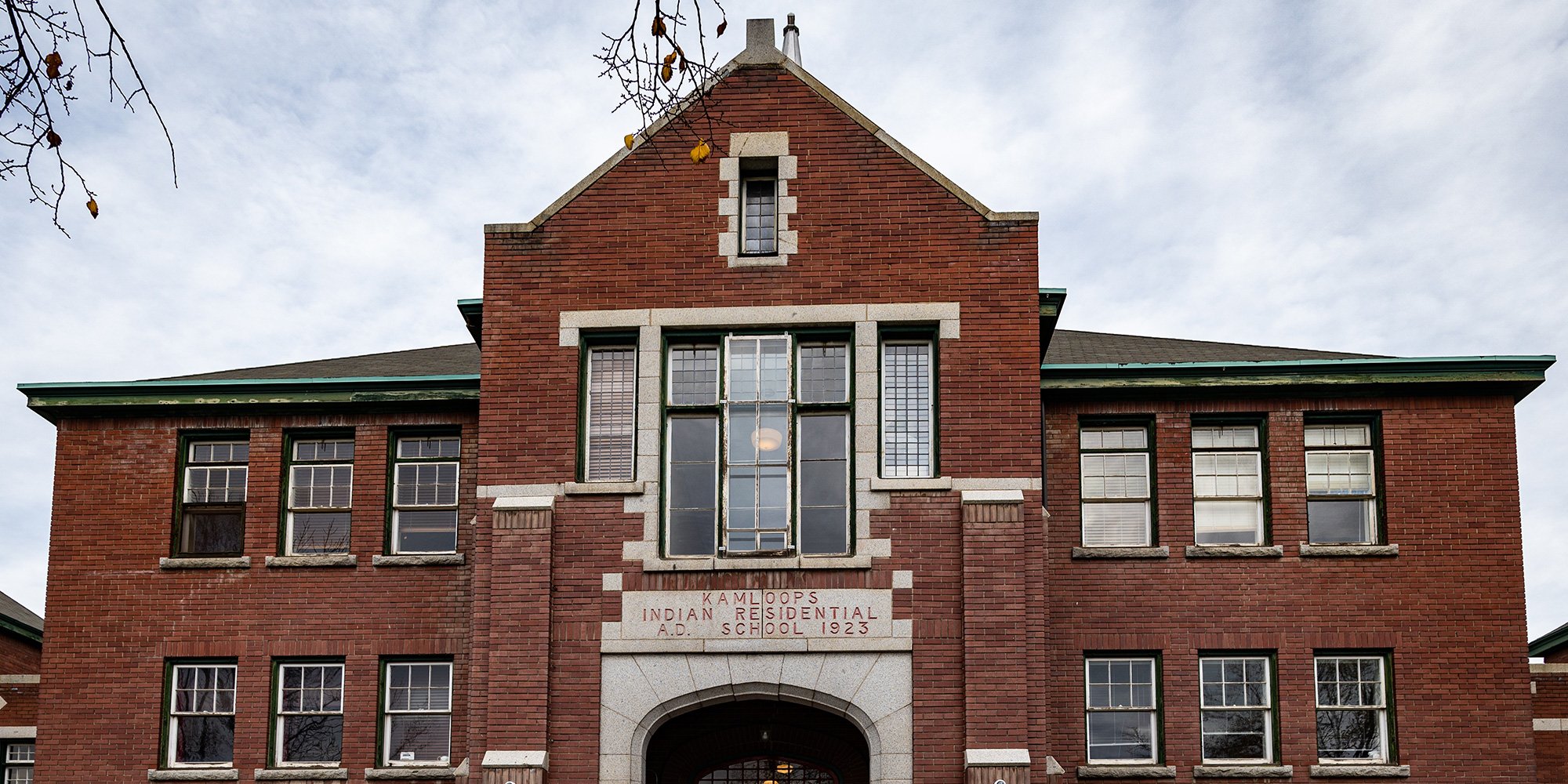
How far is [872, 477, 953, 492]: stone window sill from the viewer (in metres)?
21.3

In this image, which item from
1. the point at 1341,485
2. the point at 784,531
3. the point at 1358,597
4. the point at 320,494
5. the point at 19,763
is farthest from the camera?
the point at 19,763

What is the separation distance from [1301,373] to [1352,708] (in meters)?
4.69

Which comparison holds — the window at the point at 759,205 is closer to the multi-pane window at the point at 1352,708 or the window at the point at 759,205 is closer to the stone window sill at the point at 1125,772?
the stone window sill at the point at 1125,772

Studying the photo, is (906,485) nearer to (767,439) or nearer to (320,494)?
(767,439)

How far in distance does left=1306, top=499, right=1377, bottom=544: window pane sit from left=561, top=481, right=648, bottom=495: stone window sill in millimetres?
9624

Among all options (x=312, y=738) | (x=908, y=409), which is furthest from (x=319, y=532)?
(x=908, y=409)

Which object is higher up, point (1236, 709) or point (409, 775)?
point (1236, 709)

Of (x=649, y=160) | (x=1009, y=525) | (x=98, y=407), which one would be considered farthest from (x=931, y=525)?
(x=98, y=407)

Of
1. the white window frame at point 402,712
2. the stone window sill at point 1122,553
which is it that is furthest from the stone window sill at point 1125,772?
the white window frame at point 402,712

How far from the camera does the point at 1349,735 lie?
23.6 metres

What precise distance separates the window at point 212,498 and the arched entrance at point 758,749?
7.02 metres

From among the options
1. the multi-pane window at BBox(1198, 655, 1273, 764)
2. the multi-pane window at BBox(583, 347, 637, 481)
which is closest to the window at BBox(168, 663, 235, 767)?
the multi-pane window at BBox(583, 347, 637, 481)

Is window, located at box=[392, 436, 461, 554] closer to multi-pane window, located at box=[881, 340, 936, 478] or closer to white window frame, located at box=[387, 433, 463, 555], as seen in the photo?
white window frame, located at box=[387, 433, 463, 555]

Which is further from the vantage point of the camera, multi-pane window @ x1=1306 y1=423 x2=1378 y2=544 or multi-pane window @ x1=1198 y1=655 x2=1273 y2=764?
multi-pane window @ x1=1306 y1=423 x2=1378 y2=544
